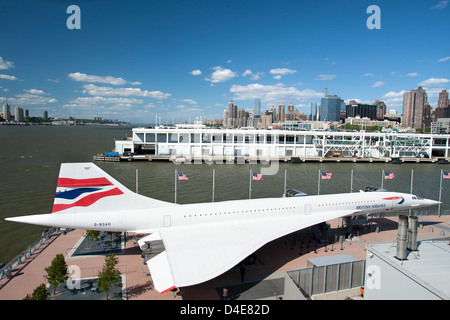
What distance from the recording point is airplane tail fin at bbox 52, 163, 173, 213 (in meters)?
15.7

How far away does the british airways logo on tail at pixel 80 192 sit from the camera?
1573 cm

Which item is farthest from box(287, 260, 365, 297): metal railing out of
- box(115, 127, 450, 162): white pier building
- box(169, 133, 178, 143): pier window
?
box(169, 133, 178, 143): pier window

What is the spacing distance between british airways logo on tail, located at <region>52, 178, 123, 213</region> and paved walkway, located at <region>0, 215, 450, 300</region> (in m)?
3.76

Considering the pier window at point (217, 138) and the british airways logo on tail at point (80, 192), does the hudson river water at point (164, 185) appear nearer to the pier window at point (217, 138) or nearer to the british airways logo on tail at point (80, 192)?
the british airways logo on tail at point (80, 192)

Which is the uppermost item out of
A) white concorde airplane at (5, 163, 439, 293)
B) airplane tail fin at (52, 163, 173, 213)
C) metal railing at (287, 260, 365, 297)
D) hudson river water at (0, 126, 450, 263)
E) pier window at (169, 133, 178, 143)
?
pier window at (169, 133, 178, 143)

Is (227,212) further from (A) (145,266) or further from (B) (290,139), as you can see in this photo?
(B) (290,139)

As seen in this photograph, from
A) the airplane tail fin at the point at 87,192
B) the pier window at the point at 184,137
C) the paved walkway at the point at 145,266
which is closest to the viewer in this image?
the paved walkway at the point at 145,266

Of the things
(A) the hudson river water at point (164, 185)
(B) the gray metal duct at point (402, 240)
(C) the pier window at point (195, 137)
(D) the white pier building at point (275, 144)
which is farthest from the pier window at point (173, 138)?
(B) the gray metal duct at point (402, 240)

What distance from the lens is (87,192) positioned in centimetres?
1617

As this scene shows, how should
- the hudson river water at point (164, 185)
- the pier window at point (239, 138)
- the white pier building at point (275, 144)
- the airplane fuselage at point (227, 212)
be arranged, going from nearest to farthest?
the airplane fuselage at point (227, 212)
the hudson river water at point (164, 185)
the white pier building at point (275, 144)
the pier window at point (239, 138)

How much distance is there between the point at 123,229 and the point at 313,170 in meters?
55.4

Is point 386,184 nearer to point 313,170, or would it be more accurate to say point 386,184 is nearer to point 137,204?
point 313,170

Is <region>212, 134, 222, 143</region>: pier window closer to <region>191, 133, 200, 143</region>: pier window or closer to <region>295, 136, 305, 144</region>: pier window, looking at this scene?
<region>191, 133, 200, 143</region>: pier window
